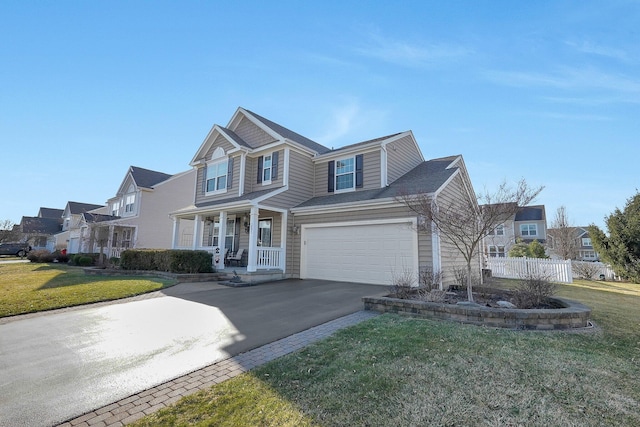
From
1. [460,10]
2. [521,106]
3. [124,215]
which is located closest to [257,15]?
[460,10]

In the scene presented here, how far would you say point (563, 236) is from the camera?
23.8 m

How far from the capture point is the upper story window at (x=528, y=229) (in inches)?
1465

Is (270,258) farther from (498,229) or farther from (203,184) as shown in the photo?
(498,229)

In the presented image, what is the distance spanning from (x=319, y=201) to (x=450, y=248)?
5780 mm

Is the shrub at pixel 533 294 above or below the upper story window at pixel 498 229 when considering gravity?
below

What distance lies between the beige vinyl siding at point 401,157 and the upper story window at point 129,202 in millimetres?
22865

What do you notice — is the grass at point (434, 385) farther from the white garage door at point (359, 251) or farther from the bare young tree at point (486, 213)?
the white garage door at point (359, 251)

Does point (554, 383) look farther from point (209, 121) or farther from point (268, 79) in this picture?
point (209, 121)

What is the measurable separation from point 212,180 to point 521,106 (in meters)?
15.1

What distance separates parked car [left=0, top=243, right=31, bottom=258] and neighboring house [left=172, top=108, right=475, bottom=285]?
29.6 metres

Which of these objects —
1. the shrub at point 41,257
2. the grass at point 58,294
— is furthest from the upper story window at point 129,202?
the grass at point 58,294

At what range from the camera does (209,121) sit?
55.2ft

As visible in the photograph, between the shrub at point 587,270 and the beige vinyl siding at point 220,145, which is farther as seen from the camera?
the shrub at point 587,270

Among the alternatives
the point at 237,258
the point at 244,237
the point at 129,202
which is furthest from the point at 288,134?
the point at 129,202
